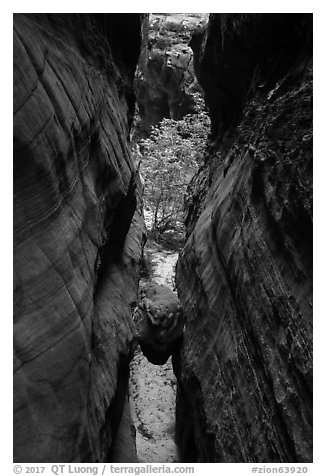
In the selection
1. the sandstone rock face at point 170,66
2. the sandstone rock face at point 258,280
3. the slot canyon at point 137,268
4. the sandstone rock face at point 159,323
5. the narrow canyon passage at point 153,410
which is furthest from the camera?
the sandstone rock face at point 170,66

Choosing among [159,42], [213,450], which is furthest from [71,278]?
[159,42]

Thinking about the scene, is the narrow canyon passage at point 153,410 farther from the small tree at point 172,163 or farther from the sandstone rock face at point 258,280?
the small tree at point 172,163

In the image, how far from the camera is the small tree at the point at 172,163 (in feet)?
61.1

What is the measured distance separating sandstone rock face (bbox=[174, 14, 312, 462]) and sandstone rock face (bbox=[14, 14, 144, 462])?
6.68ft

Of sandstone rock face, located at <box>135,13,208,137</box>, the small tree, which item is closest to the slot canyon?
the small tree

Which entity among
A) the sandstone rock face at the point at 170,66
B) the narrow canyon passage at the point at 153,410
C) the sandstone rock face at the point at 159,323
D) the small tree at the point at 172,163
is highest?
the sandstone rock face at the point at 170,66

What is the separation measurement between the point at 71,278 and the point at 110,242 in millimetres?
3962

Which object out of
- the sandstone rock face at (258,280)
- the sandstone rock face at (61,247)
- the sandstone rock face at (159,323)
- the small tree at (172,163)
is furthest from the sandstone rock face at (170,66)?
the sandstone rock face at (61,247)

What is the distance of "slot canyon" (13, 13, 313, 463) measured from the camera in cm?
443

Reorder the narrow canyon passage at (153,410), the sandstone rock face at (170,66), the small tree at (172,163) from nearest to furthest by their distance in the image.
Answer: the narrow canyon passage at (153,410) < the small tree at (172,163) < the sandstone rock face at (170,66)

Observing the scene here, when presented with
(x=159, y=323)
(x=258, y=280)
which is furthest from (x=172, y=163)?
(x=258, y=280)

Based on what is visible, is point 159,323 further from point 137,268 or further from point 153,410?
point 153,410

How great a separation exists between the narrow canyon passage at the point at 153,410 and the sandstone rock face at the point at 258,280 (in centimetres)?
76

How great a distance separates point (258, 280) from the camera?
250 inches
